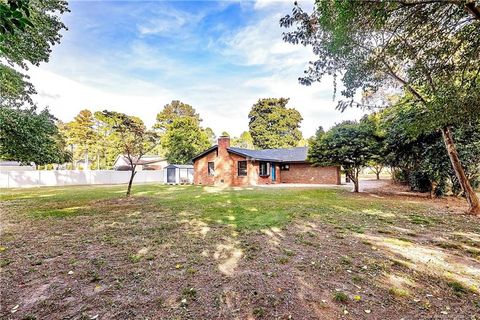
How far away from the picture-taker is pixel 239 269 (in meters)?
3.76

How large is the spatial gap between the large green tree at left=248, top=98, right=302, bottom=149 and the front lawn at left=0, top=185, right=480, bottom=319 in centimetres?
3575

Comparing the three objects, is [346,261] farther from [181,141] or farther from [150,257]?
[181,141]

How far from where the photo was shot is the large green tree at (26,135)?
7.94 metres

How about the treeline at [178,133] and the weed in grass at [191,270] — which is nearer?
the weed in grass at [191,270]

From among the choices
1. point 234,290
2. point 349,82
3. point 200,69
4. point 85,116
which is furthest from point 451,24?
point 85,116

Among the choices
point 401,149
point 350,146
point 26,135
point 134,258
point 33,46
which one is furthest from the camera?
point 350,146

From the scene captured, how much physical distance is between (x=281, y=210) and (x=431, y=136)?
27.8ft

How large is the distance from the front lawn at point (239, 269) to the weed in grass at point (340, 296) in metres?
0.01

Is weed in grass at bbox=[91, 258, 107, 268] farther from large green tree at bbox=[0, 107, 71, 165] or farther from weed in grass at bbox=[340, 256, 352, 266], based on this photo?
large green tree at bbox=[0, 107, 71, 165]

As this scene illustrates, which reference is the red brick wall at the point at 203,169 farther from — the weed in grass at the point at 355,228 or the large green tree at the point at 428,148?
the weed in grass at the point at 355,228

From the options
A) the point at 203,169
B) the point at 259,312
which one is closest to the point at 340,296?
the point at 259,312

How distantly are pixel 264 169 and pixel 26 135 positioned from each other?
17.3 m

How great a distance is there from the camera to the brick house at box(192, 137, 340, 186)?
20984 millimetres

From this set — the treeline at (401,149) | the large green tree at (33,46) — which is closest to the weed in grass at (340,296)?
the treeline at (401,149)
